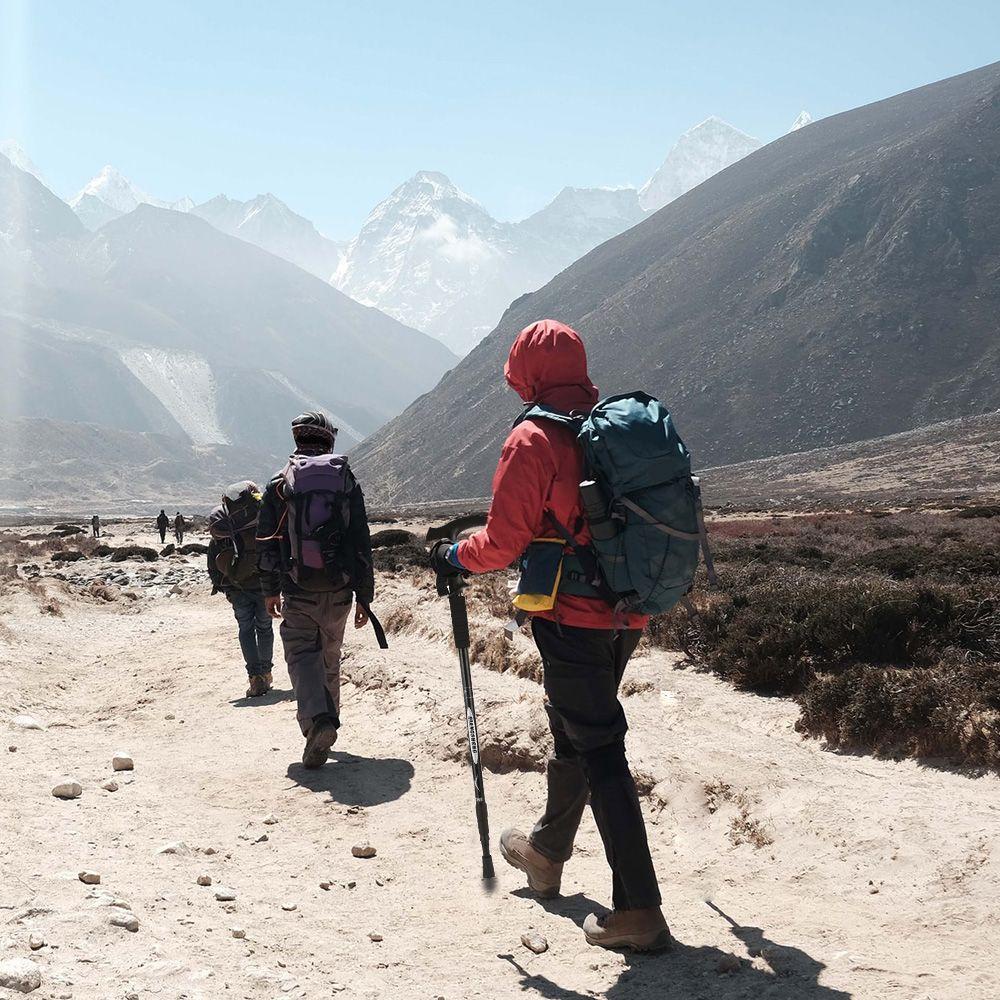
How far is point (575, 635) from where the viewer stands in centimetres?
390

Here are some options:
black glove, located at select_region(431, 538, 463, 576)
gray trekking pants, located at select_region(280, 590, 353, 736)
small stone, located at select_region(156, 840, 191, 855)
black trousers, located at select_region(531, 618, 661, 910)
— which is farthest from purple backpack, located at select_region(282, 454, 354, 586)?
black trousers, located at select_region(531, 618, 661, 910)

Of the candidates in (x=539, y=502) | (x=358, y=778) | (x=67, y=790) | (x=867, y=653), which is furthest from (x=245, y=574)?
(x=539, y=502)

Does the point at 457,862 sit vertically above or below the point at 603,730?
below

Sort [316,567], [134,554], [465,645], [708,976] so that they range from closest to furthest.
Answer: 1. [708,976]
2. [465,645]
3. [316,567]
4. [134,554]

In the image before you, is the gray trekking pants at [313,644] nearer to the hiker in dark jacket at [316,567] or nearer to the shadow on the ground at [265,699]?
the hiker in dark jacket at [316,567]

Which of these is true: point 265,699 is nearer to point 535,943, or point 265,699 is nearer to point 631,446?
point 535,943

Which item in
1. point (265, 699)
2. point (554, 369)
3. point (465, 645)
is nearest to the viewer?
point (554, 369)

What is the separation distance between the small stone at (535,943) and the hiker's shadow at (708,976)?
0.36 ft

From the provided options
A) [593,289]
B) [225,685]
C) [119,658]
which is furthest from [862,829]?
[593,289]

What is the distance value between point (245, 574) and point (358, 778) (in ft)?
11.0

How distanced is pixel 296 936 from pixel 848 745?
3.81m

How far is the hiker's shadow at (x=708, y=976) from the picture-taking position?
3.50 metres

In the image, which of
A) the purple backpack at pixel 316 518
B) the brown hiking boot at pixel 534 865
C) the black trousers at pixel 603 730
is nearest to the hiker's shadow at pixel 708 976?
the black trousers at pixel 603 730

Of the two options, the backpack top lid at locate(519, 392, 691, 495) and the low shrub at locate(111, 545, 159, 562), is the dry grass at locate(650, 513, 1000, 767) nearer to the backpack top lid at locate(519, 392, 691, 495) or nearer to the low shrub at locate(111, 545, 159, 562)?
the backpack top lid at locate(519, 392, 691, 495)
